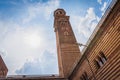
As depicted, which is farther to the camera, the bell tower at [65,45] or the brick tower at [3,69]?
the brick tower at [3,69]

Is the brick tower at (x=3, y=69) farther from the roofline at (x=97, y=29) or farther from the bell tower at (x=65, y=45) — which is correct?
the roofline at (x=97, y=29)

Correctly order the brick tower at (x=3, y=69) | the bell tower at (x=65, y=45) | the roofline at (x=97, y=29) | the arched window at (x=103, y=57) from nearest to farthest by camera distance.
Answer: the roofline at (x=97, y=29) < the arched window at (x=103, y=57) < the bell tower at (x=65, y=45) < the brick tower at (x=3, y=69)

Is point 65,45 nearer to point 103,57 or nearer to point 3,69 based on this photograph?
point 103,57

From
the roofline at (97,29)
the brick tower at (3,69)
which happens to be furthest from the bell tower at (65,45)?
the brick tower at (3,69)

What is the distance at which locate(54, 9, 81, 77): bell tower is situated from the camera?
25020 mm

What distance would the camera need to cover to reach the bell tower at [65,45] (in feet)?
82.1

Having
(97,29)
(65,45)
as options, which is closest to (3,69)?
(65,45)

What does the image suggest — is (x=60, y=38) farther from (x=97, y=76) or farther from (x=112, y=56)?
(x=112, y=56)

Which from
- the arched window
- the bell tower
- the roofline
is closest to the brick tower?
the bell tower

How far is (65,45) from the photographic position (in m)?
27.3

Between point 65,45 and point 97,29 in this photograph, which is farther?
point 65,45

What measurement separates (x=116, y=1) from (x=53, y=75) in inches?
622

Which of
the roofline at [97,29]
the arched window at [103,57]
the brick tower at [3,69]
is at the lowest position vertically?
the arched window at [103,57]

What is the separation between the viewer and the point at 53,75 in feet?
75.6
